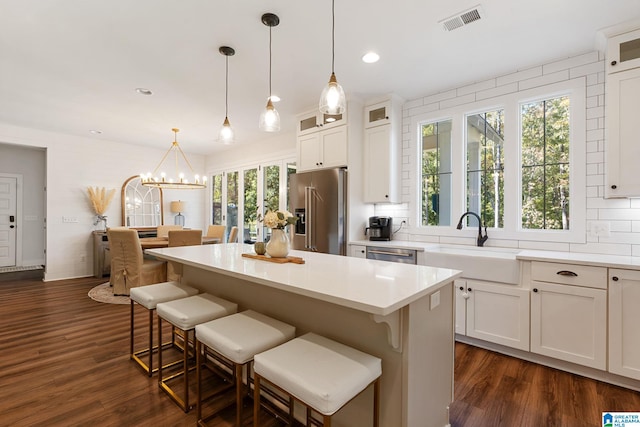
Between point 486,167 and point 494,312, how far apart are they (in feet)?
5.11

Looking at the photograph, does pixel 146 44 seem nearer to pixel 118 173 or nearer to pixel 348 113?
pixel 348 113

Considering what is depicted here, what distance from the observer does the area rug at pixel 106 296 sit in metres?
4.13

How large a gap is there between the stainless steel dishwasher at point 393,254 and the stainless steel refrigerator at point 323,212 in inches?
15.9

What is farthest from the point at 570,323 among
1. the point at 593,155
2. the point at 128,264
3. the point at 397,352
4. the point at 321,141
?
the point at 128,264

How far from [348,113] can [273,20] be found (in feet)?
5.44

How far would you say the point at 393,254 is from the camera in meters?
3.28

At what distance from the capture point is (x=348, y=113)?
3736mm

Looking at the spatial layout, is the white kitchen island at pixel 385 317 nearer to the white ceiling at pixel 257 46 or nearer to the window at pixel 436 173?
the white ceiling at pixel 257 46

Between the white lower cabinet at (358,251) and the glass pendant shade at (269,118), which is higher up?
the glass pendant shade at (269,118)

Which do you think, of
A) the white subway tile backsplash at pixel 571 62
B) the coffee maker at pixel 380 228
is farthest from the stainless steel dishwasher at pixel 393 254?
the white subway tile backsplash at pixel 571 62

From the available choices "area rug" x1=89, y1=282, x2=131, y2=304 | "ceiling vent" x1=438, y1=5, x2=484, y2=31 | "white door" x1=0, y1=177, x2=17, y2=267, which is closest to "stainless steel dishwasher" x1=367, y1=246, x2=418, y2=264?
"ceiling vent" x1=438, y1=5, x2=484, y2=31

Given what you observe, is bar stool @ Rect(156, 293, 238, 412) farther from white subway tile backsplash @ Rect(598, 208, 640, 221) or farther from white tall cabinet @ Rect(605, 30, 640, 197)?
white subway tile backsplash @ Rect(598, 208, 640, 221)

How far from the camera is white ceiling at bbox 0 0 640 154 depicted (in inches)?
84.6

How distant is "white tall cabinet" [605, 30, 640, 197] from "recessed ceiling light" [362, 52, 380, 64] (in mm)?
1802
